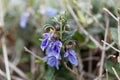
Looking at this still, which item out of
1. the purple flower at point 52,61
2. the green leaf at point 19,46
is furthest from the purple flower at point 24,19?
the purple flower at point 52,61

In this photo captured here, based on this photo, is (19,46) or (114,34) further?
(19,46)

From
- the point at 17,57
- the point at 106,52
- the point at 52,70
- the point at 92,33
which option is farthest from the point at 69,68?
the point at 17,57

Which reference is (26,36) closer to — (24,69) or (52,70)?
(24,69)

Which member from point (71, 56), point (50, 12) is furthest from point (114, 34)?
point (50, 12)

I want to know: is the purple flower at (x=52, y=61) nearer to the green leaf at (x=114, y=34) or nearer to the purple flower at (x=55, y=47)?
the purple flower at (x=55, y=47)

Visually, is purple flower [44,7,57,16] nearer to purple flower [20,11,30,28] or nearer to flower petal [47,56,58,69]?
purple flower [20,11,30,28]

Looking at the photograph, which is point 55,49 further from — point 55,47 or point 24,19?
point 24,19

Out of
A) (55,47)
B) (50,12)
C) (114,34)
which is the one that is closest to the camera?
(55,47)

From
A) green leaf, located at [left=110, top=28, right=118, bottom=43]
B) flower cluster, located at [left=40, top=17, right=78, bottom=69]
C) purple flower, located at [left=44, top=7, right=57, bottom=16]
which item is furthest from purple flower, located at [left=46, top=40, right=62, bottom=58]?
purple flower, located at [left=44, top=7, right=57, bottom=16]
